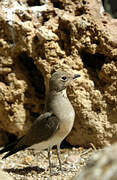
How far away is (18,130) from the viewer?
6250 mm

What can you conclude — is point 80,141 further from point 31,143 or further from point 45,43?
point 45,43

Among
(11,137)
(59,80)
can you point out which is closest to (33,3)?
(59,80)

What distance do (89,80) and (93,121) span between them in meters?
0.62

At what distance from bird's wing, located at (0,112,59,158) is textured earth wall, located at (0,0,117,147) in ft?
2.63

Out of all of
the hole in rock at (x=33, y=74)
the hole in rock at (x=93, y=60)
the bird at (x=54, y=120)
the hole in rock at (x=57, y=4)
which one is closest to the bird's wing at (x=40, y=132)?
the bird at (x=54, y=120)

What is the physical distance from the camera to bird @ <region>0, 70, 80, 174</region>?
499 cm

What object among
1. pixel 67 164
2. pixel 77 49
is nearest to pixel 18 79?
pixel 77 49

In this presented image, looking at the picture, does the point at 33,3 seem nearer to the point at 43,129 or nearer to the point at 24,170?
the point at 43,129

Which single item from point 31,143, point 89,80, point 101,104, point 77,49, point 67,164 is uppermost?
point 77,49

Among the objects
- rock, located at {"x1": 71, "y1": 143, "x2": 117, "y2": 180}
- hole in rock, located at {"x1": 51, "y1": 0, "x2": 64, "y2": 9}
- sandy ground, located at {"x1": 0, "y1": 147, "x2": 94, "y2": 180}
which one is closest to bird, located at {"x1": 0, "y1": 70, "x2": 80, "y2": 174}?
sandy ground, located at {"x1": 0, "y1": 147, "x2": 94, "y2": 180}

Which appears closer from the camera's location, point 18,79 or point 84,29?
point 84,29

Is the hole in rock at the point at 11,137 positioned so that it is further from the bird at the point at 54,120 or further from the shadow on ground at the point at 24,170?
the bird at the point at 54,120

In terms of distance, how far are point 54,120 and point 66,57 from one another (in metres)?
1.15

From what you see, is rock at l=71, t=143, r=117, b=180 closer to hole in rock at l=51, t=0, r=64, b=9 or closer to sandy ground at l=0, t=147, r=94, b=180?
sandy ground at l=0, t=147, r=94, b=180
